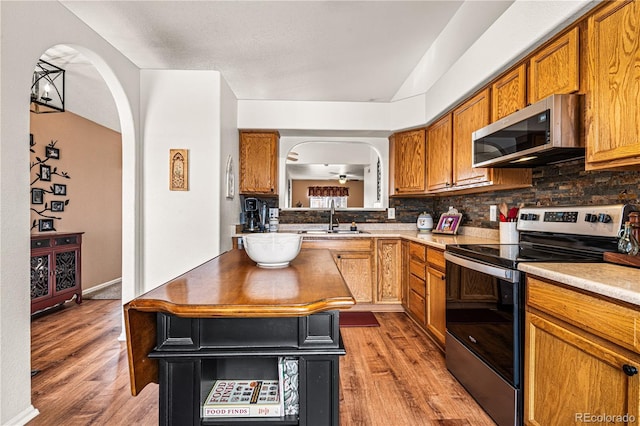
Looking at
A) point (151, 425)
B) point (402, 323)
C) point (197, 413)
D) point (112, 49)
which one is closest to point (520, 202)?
point (402, 323)

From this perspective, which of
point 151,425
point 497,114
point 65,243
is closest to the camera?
point 151,425

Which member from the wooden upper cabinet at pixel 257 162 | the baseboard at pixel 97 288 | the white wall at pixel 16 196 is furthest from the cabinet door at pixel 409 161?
the baseboard at pixel 97 288

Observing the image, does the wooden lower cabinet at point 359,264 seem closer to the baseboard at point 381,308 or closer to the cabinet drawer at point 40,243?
the baseboard at point 381,308

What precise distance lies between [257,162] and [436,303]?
96.2 inches

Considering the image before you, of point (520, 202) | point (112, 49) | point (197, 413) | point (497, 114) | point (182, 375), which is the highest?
point (112, 49)

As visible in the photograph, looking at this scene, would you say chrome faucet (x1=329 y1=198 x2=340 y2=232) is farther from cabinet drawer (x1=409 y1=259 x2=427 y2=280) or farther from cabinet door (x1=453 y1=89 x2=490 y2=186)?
cabinet door (x1=453 y1=89 x2=490 y2=186)

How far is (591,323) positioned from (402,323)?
7.88 ft

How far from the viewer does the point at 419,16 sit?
2.83 m

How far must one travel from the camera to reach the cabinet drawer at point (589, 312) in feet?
3.60

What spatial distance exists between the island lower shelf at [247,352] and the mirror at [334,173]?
11.0 feet

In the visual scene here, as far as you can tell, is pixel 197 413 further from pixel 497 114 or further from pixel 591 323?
pixel 497 114

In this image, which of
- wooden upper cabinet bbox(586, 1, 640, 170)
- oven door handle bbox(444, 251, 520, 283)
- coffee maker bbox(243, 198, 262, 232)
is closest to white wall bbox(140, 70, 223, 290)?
coffee maker bbox(243, 198, 262, 232)

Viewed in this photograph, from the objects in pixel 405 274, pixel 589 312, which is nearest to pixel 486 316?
pixel 589 312

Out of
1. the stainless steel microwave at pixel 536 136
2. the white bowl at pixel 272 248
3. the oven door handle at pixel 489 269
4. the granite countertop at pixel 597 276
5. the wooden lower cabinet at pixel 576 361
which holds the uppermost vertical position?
the stainless steel microwave at pixel 536 136
